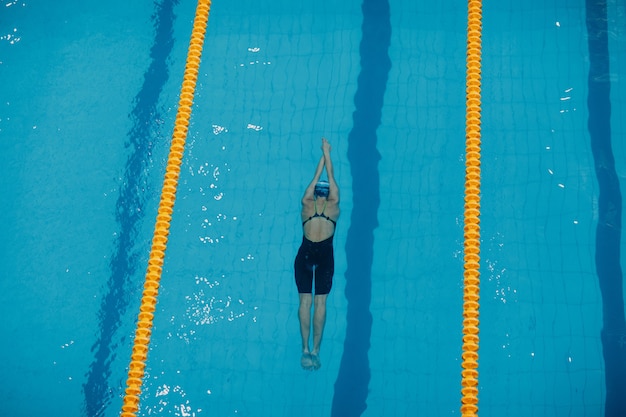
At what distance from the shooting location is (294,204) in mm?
4555

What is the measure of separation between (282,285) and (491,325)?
1.65m

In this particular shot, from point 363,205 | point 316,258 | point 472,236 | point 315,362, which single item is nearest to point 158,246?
point 316,258

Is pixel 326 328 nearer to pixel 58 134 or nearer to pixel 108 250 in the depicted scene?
pixel 108 250

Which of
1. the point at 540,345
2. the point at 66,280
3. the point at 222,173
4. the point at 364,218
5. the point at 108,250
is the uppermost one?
the point at 222,173

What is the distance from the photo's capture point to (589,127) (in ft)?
15.4

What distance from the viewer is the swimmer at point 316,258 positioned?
3.74 m

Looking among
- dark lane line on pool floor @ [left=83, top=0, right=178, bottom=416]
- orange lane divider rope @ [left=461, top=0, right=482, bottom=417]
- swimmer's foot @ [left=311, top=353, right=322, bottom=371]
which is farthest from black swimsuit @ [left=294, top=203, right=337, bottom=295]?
dark lane line on pool floor @ [left=83, top=0, right=178, bottom=416]

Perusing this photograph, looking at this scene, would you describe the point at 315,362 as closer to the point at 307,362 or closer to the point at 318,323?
the point at 307,362

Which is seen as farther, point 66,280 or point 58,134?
point 58,134

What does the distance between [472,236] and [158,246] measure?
1.98 meters

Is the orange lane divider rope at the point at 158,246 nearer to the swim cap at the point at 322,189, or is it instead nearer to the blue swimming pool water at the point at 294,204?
the blue swimming pool water at the point at 294,204

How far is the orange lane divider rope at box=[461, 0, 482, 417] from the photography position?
3.11 m

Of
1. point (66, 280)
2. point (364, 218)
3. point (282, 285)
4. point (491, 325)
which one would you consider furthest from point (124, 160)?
point (491, 325)

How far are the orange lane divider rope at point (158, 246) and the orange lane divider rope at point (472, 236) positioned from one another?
74.1 inches
